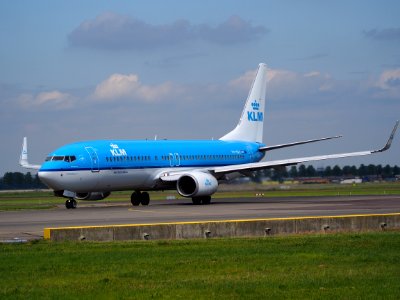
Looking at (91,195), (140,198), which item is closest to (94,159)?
(91,195)

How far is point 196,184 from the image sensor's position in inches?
1914

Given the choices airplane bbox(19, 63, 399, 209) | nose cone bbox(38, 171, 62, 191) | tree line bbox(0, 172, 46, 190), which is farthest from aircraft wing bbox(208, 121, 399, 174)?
tree line bbox(0, 172, 46, 190)

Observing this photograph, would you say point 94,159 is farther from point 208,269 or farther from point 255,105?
point 208,269

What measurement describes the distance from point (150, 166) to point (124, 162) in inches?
91.8

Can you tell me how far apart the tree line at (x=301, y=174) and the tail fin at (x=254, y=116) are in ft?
11.1

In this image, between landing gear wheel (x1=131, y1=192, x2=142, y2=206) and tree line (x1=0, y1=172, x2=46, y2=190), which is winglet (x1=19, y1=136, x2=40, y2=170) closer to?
landing gear wheel (x1=131, y1=192, x2=142, y2=206)

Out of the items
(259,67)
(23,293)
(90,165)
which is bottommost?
(23,293)

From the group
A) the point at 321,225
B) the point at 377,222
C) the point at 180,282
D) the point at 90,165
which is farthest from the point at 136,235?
the point at 90,165

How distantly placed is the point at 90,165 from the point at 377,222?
21.4m

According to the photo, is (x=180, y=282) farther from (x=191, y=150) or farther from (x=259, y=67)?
(x=259, y=67)

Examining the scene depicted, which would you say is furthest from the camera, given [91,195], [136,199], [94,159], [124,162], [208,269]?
[136,199]

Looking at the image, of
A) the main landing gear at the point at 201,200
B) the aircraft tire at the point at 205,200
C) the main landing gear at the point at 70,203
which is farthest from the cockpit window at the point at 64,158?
the aircraft tire at the point at 205,200

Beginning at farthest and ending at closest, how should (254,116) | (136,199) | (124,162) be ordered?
(254,116) < (136,199) < (124,162)

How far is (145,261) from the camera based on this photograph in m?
19.0
